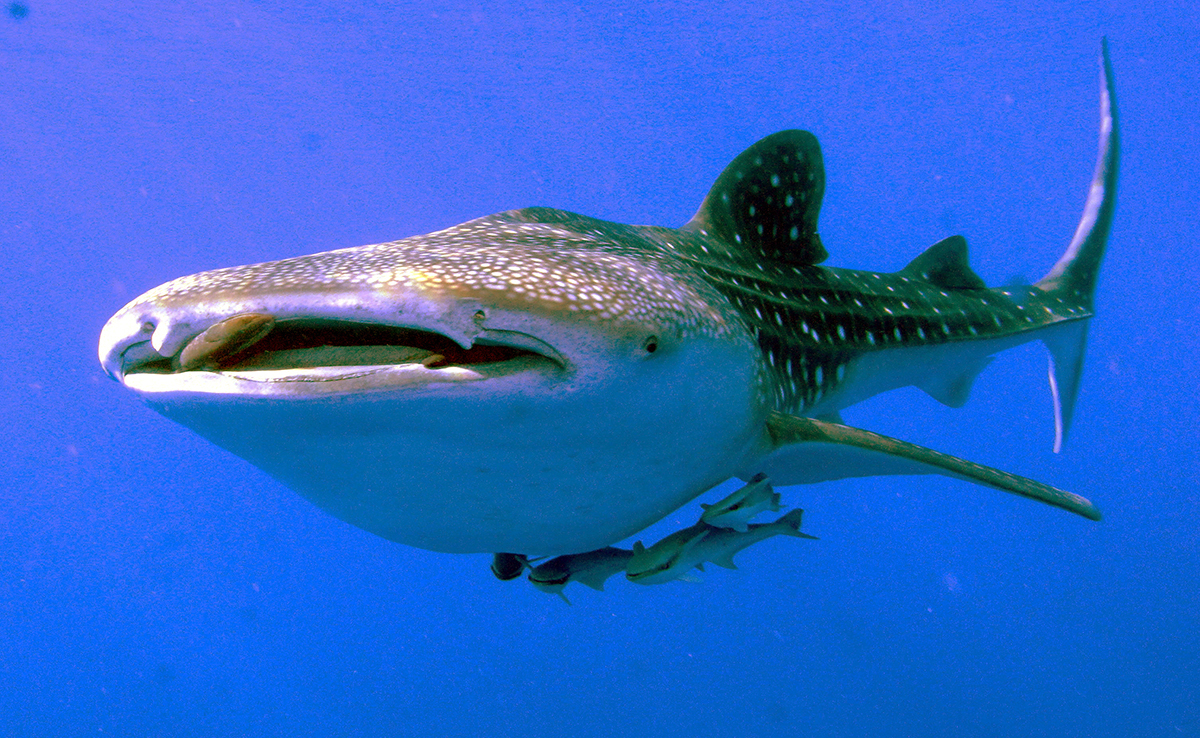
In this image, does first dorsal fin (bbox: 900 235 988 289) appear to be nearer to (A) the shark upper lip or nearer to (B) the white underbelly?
(B) the white underbelly

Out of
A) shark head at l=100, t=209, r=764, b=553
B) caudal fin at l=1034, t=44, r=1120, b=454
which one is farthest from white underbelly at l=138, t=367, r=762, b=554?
caudal fin at l=1034, t=44, r=1120, b=454

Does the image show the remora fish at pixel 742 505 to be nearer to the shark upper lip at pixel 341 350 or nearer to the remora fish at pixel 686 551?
the remora fish at pixel 686 551

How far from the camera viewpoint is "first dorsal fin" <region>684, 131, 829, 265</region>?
339 cm

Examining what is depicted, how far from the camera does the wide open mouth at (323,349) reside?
1284mm

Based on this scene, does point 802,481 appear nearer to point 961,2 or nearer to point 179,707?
point 179,707

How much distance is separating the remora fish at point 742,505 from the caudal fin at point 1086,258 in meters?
3.12

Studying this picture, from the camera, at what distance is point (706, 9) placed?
45.4 feet

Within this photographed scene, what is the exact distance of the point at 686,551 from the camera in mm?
2482

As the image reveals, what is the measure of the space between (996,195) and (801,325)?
52.1 ft

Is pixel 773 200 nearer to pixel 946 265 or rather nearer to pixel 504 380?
pixel 946 265

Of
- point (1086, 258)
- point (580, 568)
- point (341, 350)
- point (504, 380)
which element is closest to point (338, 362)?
point (341, 350)

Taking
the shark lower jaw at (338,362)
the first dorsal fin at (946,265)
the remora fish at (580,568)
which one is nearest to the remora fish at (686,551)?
the remora fish at (580,568)

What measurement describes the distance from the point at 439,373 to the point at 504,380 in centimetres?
14

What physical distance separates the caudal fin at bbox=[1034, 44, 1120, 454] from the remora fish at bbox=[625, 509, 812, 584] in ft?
10.2
